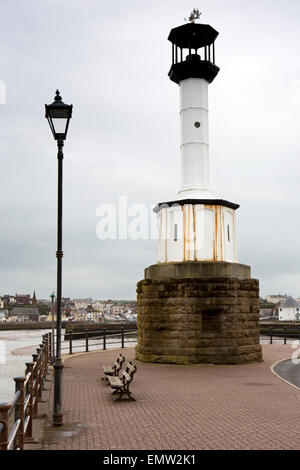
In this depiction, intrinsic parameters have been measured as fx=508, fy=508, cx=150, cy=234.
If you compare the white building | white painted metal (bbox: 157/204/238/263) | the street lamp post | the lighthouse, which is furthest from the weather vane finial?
the white building

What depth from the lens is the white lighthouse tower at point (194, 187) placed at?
2033 cm

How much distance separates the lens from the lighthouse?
1870 centimetres

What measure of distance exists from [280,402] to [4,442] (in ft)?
25.3

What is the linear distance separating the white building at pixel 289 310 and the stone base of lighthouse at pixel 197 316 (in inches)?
3695

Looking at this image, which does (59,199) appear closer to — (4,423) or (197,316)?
(4,423)

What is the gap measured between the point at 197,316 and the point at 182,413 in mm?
9040

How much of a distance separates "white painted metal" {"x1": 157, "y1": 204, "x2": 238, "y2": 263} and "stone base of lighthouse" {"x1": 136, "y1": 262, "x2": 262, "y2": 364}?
1.00m

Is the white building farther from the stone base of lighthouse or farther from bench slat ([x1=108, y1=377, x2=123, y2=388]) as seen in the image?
bench slat ([x1=108, y1=377, x2=123, y2=388])

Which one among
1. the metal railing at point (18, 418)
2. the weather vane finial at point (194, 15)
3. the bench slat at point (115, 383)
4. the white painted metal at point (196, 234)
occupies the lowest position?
the bench slat at point (115, 383)

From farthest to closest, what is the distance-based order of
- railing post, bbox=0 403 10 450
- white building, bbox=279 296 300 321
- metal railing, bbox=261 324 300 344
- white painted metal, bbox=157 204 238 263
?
white building, bbox=279 296 300 321 < metal railing, bbox=261 324 300 344 < white painted metal, bbox=157 204 238 263 < railing post, bbox=0 403 10 450

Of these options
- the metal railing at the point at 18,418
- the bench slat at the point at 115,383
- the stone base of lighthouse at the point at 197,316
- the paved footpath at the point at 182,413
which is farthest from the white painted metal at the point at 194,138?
the metal railing at the point at 18,418

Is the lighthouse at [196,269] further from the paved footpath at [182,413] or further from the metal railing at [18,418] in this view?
the metal railing at [18,418]
